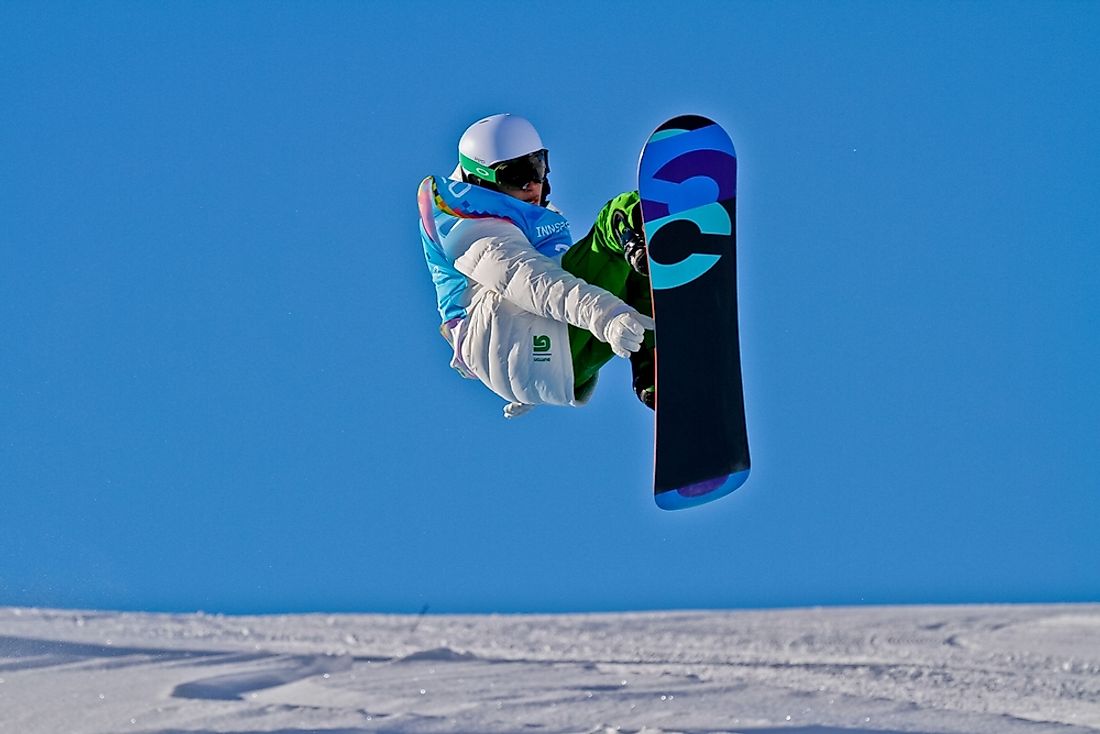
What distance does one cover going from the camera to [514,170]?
574 centimetres

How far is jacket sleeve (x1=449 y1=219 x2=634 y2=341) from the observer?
520 centimetres

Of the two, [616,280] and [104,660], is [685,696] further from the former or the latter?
[616,280]

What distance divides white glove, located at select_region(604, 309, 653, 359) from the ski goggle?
0.92m

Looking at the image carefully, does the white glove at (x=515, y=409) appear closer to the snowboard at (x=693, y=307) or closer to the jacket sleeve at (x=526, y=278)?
the jacket sleeve at (x=526, y=278)

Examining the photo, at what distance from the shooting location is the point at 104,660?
14.9 meters

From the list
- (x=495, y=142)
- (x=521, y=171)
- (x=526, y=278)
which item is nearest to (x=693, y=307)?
(x=526, y=278)

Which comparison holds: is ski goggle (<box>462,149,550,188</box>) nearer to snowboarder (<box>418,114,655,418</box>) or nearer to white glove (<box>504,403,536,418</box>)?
snowboarder (<box>418,114,655,418</box>)

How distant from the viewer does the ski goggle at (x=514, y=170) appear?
573cm

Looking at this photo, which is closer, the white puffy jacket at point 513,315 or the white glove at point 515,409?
the white puffy jacket at point 513,315

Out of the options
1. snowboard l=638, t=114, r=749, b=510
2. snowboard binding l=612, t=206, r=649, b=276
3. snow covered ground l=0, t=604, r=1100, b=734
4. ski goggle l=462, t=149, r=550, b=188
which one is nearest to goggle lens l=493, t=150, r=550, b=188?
ski goggle l=462, t=149, r=550, b=188

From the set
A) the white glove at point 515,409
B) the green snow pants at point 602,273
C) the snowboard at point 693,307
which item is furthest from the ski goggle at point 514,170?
the white glove at point 515,409

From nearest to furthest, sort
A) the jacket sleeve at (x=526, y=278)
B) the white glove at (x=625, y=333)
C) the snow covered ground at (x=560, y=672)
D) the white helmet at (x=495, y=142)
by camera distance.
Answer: the white glove at (x=625, y=333) → the jacket sleeve at (x=526, y=278) → the white helmet at (x=495, y=142) → the snow covered ground at (x=560, y=672)

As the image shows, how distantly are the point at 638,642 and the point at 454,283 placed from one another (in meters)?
9.94

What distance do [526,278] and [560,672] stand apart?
954 centimetres
